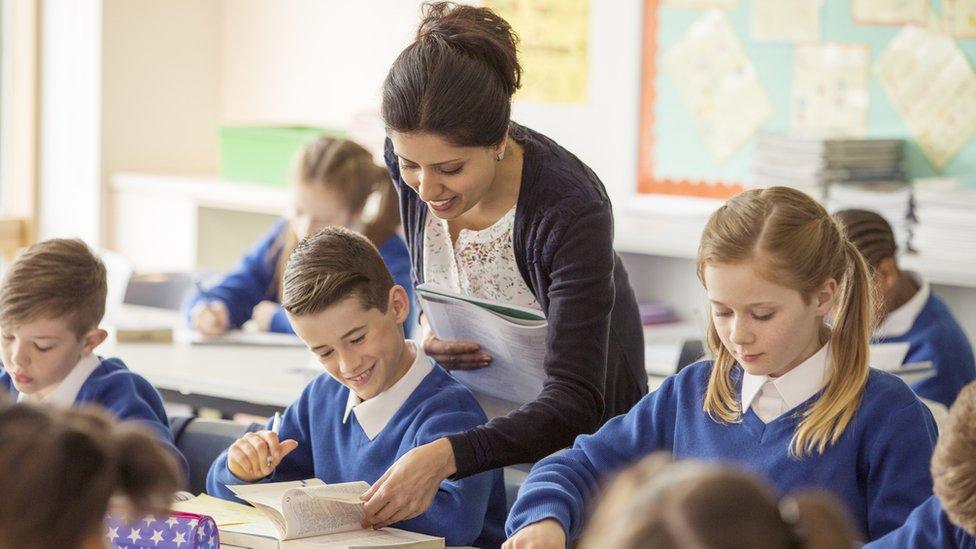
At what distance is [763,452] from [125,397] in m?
1.00

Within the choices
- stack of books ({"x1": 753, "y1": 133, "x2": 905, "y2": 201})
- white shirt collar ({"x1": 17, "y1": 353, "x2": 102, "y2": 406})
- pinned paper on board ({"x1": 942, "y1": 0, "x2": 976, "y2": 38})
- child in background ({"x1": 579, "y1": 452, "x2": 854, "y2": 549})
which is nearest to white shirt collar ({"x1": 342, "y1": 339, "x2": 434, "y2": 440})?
white shirt collar ({"x1": 17, "y1": 353, "x2": 102, "y2": 406})

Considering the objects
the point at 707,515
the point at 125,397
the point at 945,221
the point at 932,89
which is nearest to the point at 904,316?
the point at 945,221

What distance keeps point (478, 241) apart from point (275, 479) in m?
0.48

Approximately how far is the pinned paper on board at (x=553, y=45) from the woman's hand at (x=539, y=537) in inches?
97.6

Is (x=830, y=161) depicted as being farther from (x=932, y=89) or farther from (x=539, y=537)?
(x=539, y=537)

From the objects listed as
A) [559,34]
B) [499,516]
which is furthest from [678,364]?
[559,34]

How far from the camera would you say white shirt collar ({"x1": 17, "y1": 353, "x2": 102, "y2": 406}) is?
2.10m

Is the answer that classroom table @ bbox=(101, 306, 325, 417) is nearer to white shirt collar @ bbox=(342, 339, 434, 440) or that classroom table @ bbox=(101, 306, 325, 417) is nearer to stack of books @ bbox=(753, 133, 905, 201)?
white shirt collar @ bbox=(342, 339, 434, 440)

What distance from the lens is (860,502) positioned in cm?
161

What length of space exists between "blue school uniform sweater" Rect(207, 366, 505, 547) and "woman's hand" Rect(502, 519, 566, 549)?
7.0 inches

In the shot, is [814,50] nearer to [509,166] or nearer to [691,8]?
[691,8]

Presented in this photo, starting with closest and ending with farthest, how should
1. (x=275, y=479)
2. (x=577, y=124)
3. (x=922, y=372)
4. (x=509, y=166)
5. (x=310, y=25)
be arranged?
(x=509, y=166), (x=275, y=479), (x=922, y=372), (x=577, y=124), (x=310, y=25)

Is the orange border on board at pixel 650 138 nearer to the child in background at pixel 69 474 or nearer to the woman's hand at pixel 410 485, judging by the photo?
the woman's hand at pixel 410 485

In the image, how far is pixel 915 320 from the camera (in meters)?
2.87
